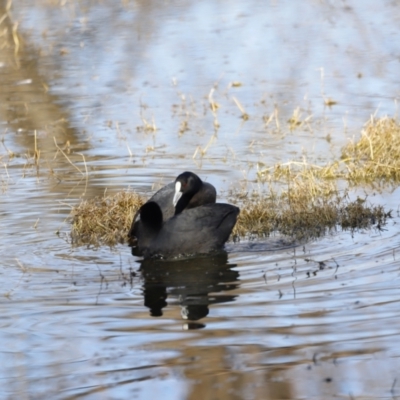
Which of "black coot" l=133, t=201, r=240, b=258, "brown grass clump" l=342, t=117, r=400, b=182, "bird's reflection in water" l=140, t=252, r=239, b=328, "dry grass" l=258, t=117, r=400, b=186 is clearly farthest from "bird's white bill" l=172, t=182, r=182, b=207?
"brown grass clump" l=342, t=117, r=400, b=182

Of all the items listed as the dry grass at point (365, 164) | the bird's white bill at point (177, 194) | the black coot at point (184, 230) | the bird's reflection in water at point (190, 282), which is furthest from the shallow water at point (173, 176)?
the bird's white bill at point (177, 194)

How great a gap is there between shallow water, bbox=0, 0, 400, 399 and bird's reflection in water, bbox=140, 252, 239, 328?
2cm

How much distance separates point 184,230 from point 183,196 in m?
0.64

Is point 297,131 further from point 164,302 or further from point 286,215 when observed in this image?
point 164,302

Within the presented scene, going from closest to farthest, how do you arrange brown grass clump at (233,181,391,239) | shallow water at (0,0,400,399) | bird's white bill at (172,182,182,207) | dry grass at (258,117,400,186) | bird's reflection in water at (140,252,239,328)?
shallow water at (0,0,400,399), bird's reflection in water at (140,252,239,328), bird's white bill at (172,182,182,207), brown grass clump at (233,181,391,239), dry grass at (258,117,400,186)

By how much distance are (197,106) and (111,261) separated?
658cm

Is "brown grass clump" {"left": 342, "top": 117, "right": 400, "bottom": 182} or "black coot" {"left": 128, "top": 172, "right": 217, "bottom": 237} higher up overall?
"black coot" {"left": 128, "top": 172, "right": 217, "bottom": 237}

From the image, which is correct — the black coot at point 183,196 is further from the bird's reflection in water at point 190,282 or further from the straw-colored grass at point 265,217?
the bird's reflection in water at point 190,282

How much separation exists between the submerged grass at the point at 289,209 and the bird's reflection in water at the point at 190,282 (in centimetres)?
82

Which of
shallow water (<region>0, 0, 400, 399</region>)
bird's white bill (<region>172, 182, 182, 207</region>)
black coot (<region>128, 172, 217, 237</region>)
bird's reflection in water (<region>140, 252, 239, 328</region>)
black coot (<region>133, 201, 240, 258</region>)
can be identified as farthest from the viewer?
black coot (<region>128, 172, 217, 237</region>)

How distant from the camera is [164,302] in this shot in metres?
6.75

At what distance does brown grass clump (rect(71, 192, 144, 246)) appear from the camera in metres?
8.57

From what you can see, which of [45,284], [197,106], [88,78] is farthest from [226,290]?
[88,78]

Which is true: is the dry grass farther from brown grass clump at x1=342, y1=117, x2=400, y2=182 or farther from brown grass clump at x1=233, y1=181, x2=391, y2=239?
brown grass clump at x1=233, y1=181, x2=391, y2=239
